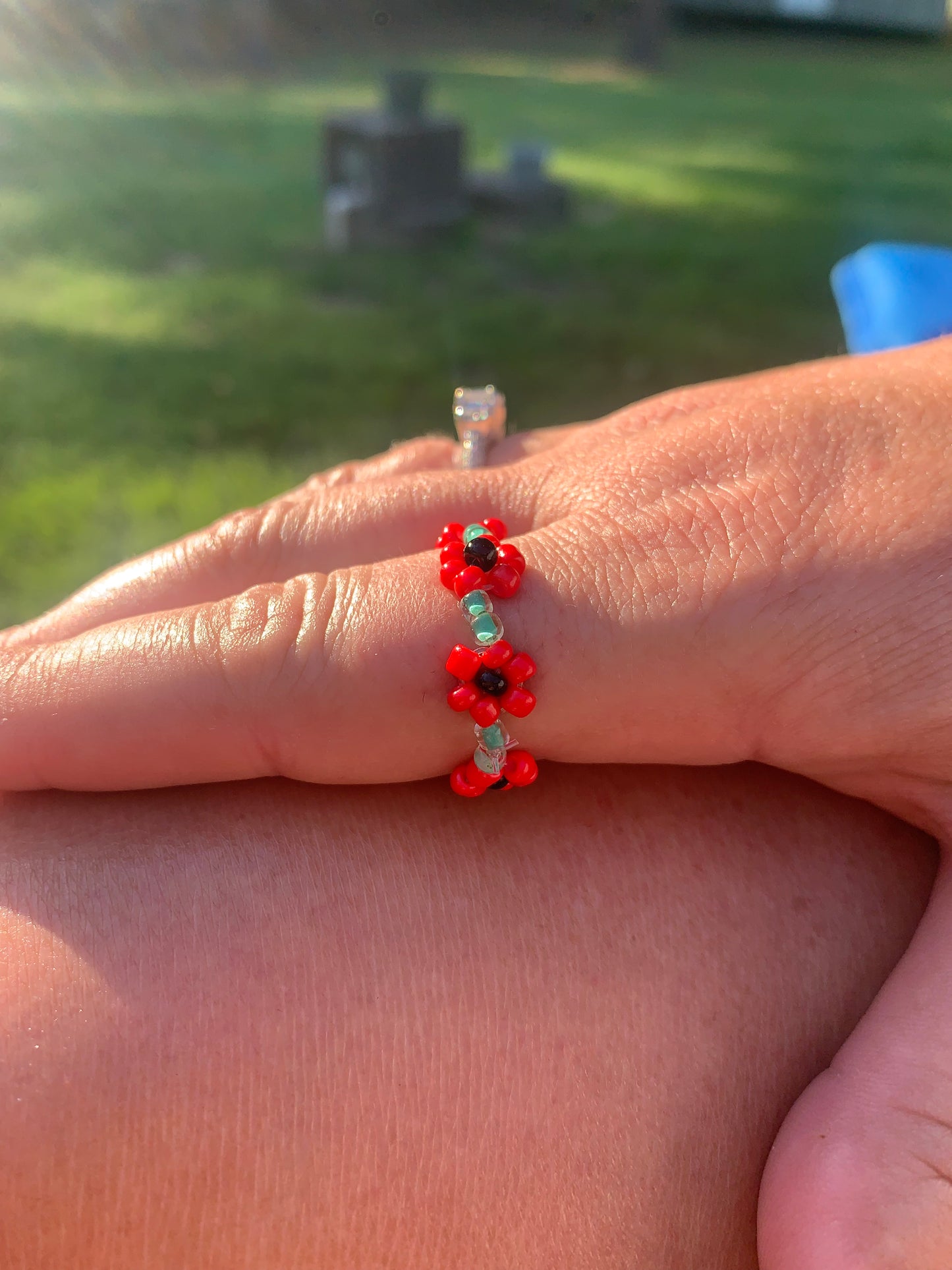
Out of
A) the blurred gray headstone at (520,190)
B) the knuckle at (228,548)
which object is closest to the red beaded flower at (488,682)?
the knuckle at (228,548)

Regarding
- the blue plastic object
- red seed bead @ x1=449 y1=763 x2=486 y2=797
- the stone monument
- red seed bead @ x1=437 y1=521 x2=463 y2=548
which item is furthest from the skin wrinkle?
the stone monument

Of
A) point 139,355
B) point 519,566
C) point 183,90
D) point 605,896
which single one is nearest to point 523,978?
point 605,896

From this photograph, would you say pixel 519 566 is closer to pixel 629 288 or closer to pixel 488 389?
pixel 488 389

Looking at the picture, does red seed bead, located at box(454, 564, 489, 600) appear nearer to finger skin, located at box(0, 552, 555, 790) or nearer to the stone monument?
finger skin, located at box(0, 552, 555, 790)

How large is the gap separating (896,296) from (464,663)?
172 cm

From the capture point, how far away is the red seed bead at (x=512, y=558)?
109 cm

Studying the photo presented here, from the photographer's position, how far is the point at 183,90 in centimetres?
1334

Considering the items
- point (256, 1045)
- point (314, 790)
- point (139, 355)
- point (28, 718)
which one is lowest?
point (256, 1045)

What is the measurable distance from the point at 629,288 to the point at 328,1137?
6.44 metres

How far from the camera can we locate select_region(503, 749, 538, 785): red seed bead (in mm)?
1066

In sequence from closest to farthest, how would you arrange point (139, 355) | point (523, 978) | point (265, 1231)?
1. point (265, 1231)
2. point (523, 978)
3. point (139, 355)

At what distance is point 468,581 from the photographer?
107 cm

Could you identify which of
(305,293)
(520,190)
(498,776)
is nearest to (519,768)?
(498,776)

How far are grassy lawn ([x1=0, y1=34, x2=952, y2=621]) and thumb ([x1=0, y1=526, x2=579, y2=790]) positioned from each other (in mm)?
2905
